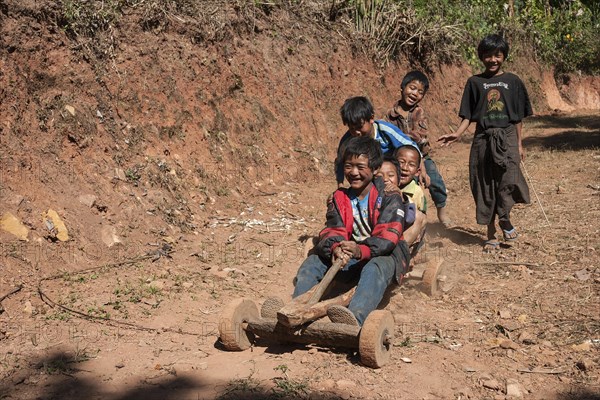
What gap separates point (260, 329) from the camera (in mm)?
4383

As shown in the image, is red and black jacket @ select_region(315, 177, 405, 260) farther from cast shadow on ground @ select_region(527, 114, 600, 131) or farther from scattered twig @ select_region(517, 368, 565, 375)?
cast shadow on ground @ select_region(527, 114, 600, 131)

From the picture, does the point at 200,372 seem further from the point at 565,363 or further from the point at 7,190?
the point at 7,190

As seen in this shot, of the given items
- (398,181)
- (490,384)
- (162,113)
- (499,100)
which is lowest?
(490,384)

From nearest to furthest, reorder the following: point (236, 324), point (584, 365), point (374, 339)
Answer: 1. point (374, 339)
2. point (584, 365)
3. point (236, 324)

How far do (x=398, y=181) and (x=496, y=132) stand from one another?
154cm

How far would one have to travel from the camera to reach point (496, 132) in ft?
21.8

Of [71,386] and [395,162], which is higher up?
[395,162]

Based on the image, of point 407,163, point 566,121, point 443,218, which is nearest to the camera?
point 407,163

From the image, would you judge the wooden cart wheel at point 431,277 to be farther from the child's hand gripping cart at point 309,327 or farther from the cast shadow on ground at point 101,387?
the cast shadow on ground at point 101,387

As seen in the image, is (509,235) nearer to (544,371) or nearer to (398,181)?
(398,181)

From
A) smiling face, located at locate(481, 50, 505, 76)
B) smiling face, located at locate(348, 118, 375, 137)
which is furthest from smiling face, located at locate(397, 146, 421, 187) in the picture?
smiling face, located at locate(481, 50, 505, 76)

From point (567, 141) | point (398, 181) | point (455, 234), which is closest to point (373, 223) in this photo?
point (398, 181)

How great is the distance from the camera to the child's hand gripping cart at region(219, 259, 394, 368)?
13.3 feet

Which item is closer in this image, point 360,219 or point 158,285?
point 360,219
